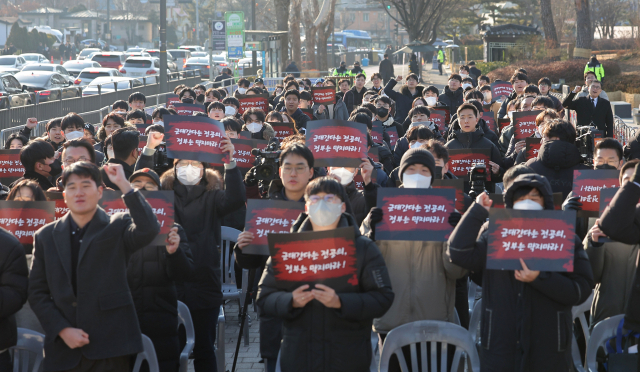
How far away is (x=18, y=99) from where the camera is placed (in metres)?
23.0

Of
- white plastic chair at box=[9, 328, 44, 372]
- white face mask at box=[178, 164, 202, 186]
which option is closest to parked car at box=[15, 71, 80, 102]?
white face mask at box=[178, 164, 202, 186]

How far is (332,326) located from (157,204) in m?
1.57

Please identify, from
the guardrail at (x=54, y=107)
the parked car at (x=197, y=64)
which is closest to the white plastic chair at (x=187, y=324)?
the guardrail at (x=54, y=107)

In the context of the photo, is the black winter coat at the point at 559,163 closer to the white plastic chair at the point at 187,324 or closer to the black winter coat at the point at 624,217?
the black winter coat at the point at 624,217

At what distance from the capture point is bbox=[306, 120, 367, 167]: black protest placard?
21.3 ft

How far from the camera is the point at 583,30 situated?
37125 mm

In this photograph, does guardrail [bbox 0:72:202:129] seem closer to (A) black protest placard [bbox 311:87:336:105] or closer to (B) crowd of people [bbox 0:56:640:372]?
(A) black protest placard [bbox 311:87:336:105]

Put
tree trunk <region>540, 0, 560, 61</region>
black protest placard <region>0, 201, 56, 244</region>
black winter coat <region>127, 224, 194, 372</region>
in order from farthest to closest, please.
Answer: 1. tree trunk <region>540, 0, 560, 61</region>
2. black winter coat <region>127, 224, 194, 372</region>
3. black protest placard <region>0, 201, 56, 244</region>

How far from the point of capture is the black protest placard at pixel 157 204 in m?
5.23

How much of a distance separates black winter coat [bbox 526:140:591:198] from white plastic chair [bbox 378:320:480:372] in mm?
2560

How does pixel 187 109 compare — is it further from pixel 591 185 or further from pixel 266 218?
pixel 591 185

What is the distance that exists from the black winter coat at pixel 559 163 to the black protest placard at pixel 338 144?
63.0 inches

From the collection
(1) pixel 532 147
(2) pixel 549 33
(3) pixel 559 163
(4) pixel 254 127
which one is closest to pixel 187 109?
(4) pixel 254 127

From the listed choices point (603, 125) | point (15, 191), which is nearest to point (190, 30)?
point (603, 125)
